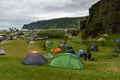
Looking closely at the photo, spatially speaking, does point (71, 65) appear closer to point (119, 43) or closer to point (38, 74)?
point (38, 74)

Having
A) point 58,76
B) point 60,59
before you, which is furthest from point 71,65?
point 58,76

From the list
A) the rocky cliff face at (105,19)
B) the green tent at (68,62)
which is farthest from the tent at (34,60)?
the rocky cliff face at (105,19)

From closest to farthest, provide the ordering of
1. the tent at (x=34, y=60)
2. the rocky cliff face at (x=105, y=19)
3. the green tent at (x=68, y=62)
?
the green tent at (x=68, y=62), the tent at (x=34, y=60), the rocky cliff face at (x=105, y=19)

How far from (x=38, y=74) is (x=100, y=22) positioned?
85059 millimetres

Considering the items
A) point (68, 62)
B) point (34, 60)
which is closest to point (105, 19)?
point (34, 60)

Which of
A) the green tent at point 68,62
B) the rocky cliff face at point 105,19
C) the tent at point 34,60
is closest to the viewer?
the green tent at point 68,62

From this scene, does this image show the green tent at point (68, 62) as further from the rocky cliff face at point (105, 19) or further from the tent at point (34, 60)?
the rocky cliff face at point (105, 19)

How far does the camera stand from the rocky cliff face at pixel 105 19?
10331 centimetres

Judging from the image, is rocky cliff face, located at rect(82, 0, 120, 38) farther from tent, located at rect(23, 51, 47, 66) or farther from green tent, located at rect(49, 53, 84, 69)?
green tent, located at rect(49, 53, 84, 69)

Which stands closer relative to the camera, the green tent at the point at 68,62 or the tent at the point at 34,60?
the green tent at the point at 68,62

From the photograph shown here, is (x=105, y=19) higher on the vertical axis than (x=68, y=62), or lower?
higher

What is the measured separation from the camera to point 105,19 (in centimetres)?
10825

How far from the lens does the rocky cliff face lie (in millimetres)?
103312

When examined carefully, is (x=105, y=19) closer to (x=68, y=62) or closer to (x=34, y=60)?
(x=34, y=60)
